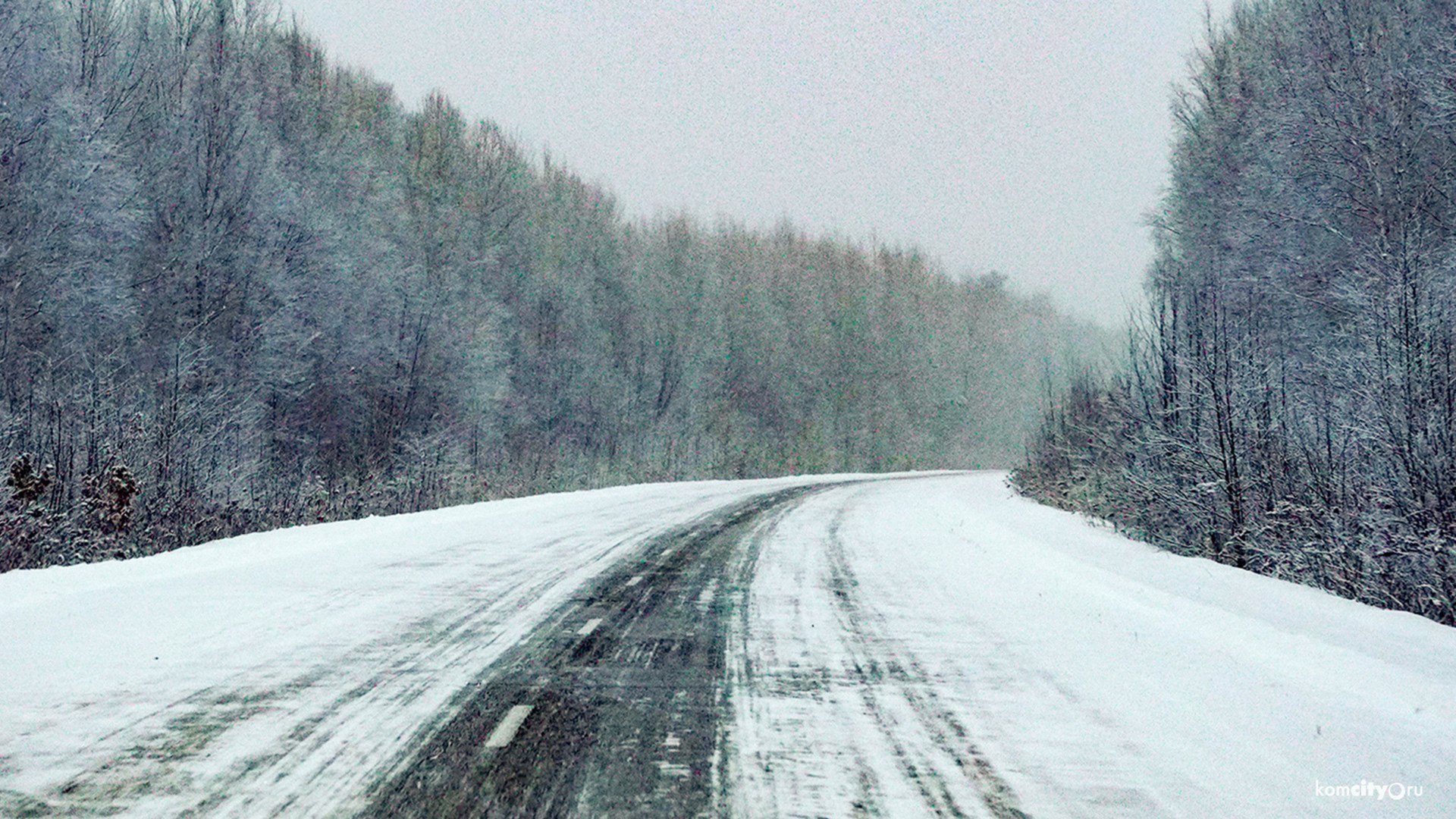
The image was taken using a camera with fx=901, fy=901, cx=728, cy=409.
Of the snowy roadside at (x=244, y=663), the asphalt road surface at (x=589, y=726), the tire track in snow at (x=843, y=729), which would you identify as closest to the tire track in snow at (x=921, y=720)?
the tire track in snow at (x=843, y=729)

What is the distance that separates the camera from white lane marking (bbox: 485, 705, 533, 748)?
4246mm

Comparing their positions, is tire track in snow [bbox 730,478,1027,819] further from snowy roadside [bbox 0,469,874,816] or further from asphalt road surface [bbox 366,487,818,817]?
snowy roadside [bbox 0,469,874,816]

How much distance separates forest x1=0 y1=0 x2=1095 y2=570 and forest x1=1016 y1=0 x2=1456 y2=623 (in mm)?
6022

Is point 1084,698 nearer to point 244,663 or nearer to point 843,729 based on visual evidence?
point 843,729

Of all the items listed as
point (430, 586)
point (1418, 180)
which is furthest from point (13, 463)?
point (1418, 180)

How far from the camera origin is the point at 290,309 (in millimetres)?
24828

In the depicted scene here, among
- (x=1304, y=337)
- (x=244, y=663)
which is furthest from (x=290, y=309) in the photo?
(x=1304, y=337)

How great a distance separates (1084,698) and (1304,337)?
62.4ft

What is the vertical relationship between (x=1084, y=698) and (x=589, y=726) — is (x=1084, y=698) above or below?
below

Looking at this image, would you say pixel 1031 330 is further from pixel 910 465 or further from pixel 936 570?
pixel 936 570

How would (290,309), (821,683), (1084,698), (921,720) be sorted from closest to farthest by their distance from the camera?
(921,720)
(1084,698)
(821,683)
(290,309)

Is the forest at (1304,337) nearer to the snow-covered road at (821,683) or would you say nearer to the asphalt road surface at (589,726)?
the snow-covered road at (821,683)

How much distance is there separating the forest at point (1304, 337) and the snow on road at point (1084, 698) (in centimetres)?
142

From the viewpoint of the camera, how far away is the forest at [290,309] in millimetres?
14547
